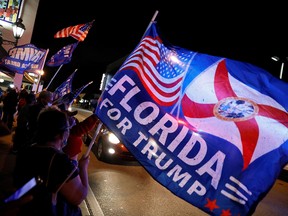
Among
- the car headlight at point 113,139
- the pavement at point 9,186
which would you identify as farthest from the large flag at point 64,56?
the pavement at point 9,186

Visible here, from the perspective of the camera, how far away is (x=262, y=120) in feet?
8.73

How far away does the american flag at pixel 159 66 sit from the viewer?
310cm

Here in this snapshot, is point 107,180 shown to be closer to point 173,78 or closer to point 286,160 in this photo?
point 173,78

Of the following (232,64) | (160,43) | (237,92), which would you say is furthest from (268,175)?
(160,43)

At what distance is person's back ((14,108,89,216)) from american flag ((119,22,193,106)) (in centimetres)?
121

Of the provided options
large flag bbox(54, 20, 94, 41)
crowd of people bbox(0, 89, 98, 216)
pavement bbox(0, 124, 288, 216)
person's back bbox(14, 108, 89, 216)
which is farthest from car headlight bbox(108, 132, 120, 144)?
person's back bbox(14, 108, 89, 216)

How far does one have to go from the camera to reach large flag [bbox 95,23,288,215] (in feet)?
8.23

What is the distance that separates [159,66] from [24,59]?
8.77m

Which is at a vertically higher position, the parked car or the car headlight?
the car headlight

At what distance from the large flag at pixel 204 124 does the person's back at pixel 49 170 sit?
824mm

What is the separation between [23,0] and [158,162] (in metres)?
24.6

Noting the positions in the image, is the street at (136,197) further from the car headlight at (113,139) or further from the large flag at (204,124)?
the large flag at (204,124)

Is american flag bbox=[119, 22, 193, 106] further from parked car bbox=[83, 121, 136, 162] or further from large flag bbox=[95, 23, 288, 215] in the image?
parked car bbox=[83, 121, 136, 162]

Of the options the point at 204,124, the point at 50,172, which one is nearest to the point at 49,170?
the point at 50,172
